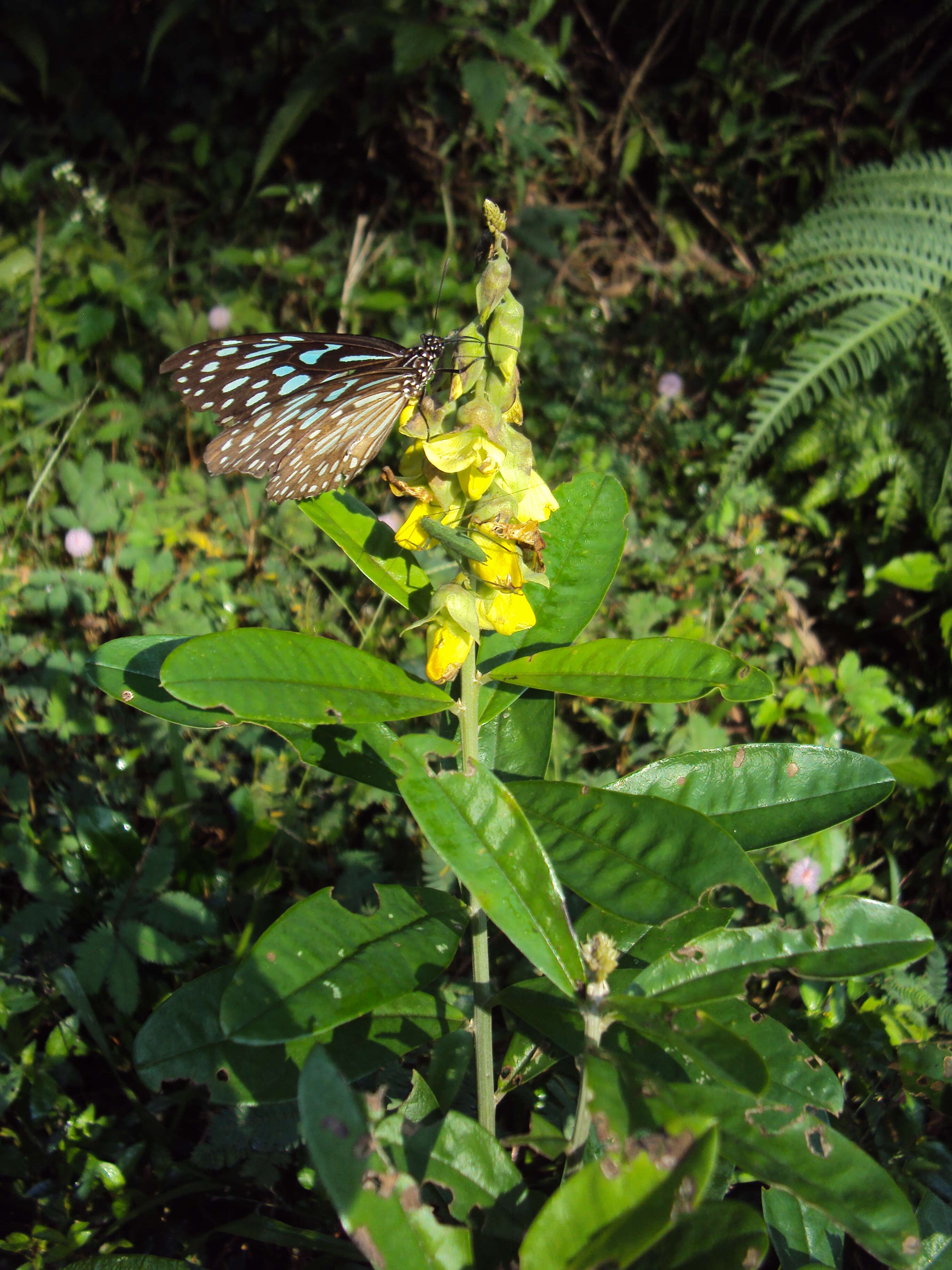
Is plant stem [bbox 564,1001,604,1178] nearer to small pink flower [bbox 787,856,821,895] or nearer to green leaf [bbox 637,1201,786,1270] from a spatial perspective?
green leaf [bbox 637,1201,786,1270]

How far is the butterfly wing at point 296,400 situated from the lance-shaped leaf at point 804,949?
1003 millimetres

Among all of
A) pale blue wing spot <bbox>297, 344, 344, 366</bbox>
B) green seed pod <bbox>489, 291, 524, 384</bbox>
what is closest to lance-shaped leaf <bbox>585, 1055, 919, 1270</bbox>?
green seed pod <bbox>489, 291, 524, 384</bbox>

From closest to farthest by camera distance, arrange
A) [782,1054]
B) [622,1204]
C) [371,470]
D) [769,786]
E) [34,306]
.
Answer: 1. [622,1204]
2. [782,1054]
3. [769,786]
4. [371,470]
5. [34,306]

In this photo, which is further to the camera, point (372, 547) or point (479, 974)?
point (372, 547)

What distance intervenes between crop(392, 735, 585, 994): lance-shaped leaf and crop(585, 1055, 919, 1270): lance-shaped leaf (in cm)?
12

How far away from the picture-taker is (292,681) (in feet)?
3.63

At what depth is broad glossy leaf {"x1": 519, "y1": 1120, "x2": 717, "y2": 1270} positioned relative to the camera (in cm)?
76

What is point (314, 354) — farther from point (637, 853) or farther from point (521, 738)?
point (637, 853)

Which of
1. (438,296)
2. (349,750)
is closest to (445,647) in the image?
(349,750)

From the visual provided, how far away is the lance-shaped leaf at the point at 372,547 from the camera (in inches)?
50.9

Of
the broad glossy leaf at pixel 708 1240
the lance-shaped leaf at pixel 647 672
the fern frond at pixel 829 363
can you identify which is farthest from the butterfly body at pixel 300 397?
the fern frond at pixel 829 363

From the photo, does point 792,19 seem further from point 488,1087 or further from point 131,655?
point 488,1087

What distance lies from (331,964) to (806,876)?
1311mm

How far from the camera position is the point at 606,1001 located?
962 millimetres
